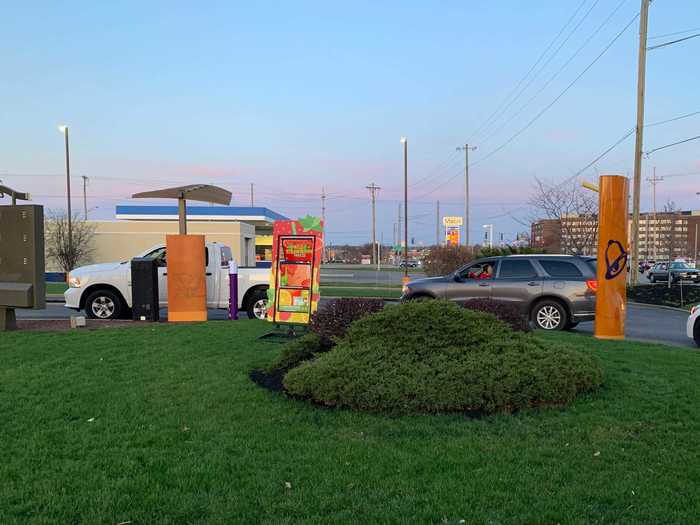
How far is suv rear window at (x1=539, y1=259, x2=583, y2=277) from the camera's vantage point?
481 inches

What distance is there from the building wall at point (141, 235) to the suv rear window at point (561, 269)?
3332 cm

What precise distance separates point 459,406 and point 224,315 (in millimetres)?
10999

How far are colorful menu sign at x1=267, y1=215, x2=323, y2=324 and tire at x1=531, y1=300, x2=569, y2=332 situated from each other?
549 cm

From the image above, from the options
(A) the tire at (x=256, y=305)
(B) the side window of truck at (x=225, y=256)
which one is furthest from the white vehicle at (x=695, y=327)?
(B) the side window of truck at (x=225, y=256)

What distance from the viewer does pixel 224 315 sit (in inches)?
592

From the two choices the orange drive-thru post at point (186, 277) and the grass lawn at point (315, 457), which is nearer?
the grass lawn at point (315, 457)

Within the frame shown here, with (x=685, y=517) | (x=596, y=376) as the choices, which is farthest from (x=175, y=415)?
(x=596, y=376)

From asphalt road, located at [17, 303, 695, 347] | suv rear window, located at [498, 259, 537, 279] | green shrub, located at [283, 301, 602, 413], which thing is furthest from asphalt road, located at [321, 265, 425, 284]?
green shrub, located at [283, 301, 602, 413]

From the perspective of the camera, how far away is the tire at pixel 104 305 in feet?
40.9

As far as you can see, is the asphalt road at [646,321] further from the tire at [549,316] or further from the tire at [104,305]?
the tire at [104,305]

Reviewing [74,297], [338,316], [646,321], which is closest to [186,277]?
[74,297]

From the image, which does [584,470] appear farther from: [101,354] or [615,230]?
[615,230]

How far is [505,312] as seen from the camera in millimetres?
7215

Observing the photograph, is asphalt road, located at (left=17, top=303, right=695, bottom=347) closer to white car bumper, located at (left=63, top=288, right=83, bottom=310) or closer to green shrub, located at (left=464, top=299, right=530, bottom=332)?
white car bumper, located at (left=63, top=288, right=83, bottom=310)
